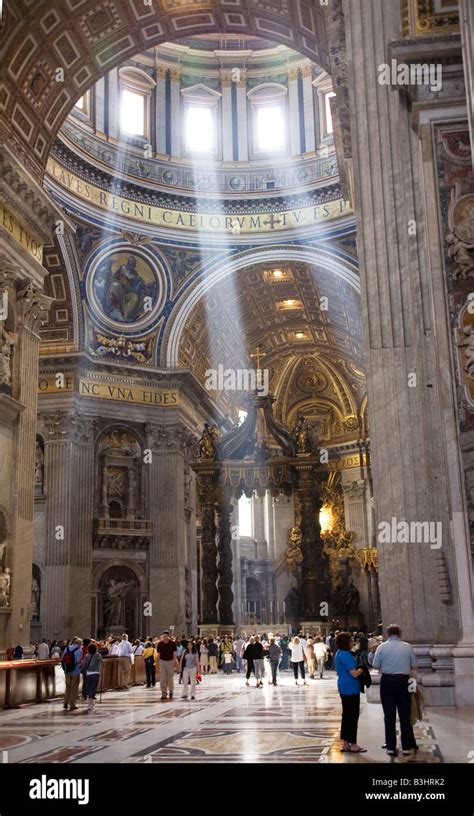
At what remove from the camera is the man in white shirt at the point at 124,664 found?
16.8 meters

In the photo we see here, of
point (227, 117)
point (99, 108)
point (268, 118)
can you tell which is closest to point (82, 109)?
point (99, 108)

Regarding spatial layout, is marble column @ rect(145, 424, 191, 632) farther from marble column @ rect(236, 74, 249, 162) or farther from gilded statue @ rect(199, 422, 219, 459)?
marble column @ rect(236, 74, 249, 162)

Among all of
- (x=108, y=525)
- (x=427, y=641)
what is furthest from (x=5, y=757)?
(x=108, y=525)

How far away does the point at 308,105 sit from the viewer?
2909 centimetres

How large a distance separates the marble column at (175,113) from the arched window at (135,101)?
0.75 metres

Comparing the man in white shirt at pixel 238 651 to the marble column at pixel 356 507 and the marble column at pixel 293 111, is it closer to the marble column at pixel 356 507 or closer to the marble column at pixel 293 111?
the marble column at pixel 356 507

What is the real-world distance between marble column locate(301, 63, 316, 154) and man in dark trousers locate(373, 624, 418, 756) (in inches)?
957

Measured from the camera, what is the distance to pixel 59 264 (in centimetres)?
2620

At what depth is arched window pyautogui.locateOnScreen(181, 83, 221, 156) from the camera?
2922 cm

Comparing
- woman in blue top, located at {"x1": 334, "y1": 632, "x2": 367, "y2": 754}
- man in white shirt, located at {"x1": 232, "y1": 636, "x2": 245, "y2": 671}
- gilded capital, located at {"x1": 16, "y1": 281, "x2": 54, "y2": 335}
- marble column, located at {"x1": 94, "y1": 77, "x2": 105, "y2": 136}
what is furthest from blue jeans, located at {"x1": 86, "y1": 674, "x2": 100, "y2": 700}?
marble column, located at {"x1": 94, "y1": 77, "x2": 105, "y2": 136}

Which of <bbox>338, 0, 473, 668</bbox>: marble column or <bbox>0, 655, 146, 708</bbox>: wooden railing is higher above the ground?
<bbox>338, 0, 473, 668</bbox>: marble column
